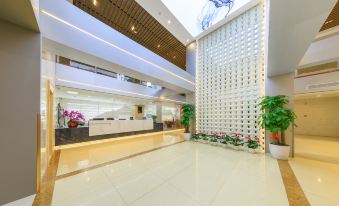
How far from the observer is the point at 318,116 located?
9258 millimetres

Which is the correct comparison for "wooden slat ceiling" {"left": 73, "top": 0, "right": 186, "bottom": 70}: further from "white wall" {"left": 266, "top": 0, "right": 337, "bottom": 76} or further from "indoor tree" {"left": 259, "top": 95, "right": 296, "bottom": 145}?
"indoor tree" {"left": 259, "top": 95, "right": 296, "bottom": 145}

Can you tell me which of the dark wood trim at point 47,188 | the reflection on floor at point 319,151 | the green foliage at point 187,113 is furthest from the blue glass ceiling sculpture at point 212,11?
the dark wood trim at point 47,188

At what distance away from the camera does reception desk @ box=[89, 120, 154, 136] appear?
607 cm

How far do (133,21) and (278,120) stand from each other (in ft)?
20.8

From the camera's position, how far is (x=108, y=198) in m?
2.04

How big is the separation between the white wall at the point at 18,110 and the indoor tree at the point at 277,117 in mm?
5474

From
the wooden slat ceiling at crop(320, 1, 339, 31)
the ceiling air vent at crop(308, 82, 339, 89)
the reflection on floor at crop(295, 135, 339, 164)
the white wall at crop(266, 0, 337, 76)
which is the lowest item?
the reflection on floor at crop(295, 135, 339, 164)

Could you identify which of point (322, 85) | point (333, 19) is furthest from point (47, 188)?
point (322, 85)

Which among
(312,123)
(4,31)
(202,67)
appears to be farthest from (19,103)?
(312,123)

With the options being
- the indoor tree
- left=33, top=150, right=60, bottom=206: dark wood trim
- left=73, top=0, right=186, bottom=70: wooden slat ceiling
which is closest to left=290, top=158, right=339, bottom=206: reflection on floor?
the indoor tree

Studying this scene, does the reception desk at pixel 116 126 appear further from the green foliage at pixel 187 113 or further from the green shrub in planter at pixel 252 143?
the green shrub in planter at pixel 252 143

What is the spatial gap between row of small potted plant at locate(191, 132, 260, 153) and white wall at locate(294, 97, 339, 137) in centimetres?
822

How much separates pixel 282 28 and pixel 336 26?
6.94m

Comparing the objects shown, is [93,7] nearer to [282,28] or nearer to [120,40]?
[120,40]
